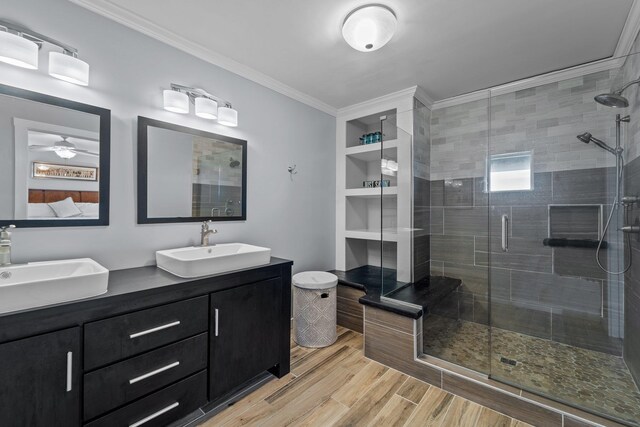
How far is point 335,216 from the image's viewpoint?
337cm

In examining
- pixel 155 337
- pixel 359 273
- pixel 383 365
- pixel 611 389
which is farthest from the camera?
pixel 359 273

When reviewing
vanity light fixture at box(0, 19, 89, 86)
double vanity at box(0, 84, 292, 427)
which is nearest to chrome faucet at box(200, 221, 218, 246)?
double vanity at box(0, 84, 292, 427)

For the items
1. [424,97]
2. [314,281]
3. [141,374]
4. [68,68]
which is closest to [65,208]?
[68,68]

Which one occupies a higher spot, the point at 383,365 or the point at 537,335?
the point at 537,335

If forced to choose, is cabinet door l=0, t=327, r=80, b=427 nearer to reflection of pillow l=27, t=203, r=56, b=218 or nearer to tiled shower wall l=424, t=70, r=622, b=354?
reflection of pillow l=27, t=203, r=56, b=218

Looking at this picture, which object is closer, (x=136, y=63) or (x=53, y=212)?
(x=53, y=212)

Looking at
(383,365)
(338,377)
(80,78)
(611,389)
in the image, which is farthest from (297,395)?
(80,78)

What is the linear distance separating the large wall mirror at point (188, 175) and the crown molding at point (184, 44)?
0.58m

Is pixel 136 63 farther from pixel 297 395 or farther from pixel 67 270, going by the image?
pixel 297 395

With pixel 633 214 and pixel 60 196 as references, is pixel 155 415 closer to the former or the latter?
pixel 60 196

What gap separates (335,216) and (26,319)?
2703 millimetres

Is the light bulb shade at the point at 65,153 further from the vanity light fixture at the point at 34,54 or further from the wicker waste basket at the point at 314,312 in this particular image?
the wicker waste basket at the point at 314,312

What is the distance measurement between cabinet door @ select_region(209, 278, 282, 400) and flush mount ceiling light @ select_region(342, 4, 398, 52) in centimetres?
171

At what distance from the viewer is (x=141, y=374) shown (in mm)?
1338
